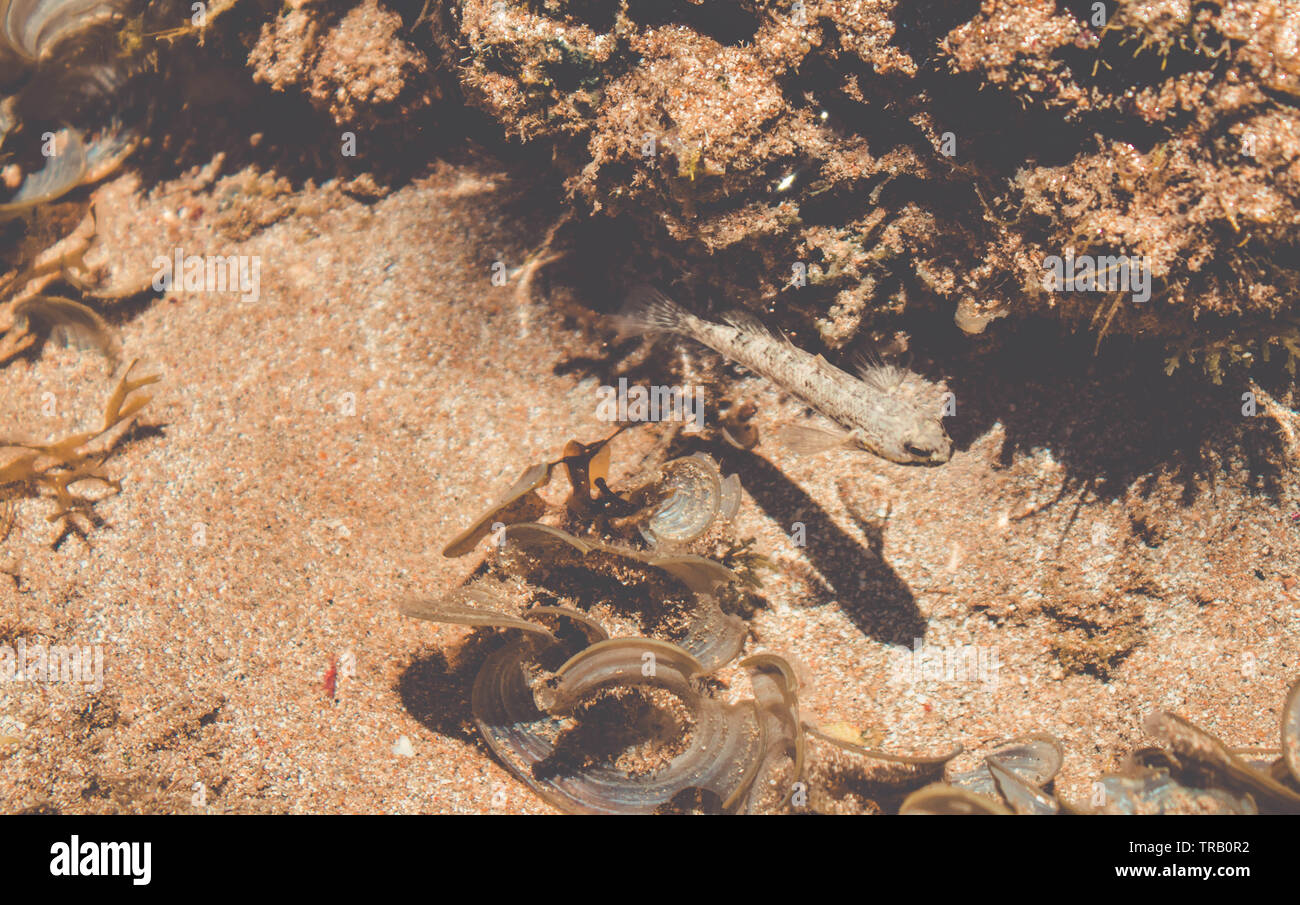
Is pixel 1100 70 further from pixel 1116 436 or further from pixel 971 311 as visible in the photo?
Answer: pixel 1116 436

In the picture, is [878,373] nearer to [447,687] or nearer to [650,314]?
[650,314]

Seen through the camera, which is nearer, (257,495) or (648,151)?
(648,151)

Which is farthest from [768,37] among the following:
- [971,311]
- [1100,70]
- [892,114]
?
[971,311]

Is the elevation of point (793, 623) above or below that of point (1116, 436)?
below

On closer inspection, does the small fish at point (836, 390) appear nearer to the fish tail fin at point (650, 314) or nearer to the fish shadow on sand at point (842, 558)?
the fish tail fin at point (650, 314)

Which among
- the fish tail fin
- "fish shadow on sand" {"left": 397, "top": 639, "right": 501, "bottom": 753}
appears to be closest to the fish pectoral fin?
the fish tail fin

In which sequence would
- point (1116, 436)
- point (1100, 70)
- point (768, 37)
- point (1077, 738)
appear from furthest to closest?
point (1116, 436) → point (1077, 738) → point (768, 37) → point (1100, 70)

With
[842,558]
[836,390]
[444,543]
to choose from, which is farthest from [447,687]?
[836,390]
